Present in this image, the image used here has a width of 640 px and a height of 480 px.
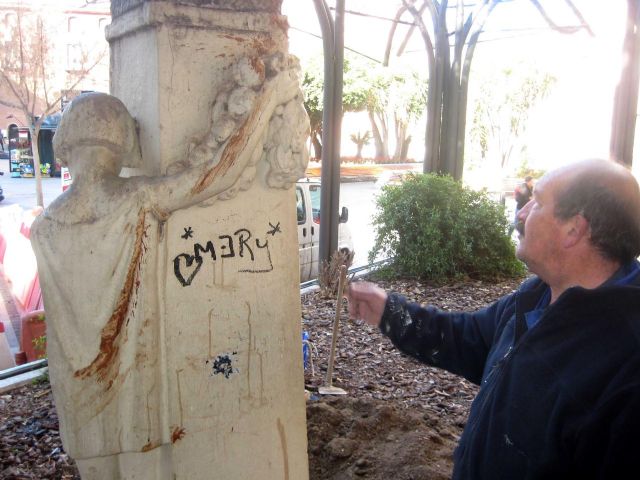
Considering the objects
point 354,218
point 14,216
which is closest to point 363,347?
point 14,216

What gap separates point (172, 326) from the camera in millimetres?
2080

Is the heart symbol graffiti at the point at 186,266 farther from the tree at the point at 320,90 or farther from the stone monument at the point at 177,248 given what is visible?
the tree at the point at 320,90

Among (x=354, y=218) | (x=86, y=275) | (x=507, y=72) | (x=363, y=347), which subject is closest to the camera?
(x=86, y=275)

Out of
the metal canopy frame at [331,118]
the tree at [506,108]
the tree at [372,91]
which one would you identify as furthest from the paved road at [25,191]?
the tree at [506,108]

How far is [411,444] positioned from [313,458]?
0.54 meters

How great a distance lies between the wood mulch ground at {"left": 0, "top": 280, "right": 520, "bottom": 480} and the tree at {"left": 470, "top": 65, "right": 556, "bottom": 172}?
19.5 meters

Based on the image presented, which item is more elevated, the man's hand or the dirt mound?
the man's hand

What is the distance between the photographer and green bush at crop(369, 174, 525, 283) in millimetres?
7660

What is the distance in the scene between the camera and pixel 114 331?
1964mm

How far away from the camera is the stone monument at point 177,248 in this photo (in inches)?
76.3

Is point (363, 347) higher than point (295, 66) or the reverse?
the reverse

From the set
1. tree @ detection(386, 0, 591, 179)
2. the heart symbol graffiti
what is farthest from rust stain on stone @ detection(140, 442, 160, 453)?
tree @ detection(386, 0, 591, 179)

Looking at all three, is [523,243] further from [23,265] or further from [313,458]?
[23,265]

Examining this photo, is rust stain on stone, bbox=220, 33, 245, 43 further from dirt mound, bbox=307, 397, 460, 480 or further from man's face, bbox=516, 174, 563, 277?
dirt mound, bbox=307, 397, 460, 480
